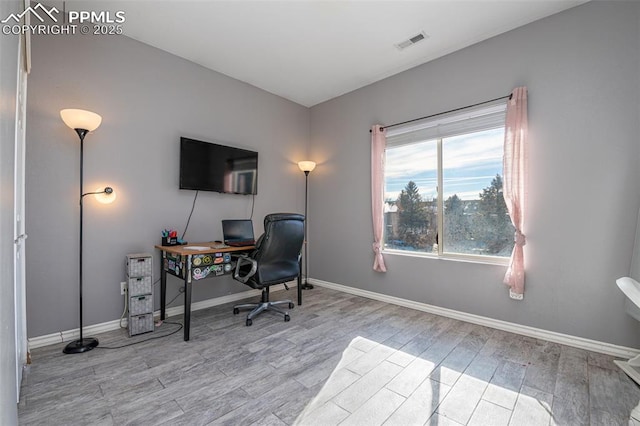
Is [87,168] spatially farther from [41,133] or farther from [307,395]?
[307,395]

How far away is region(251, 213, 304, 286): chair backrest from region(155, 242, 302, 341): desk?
245mm

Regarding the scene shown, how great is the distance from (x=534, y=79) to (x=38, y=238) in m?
4.59

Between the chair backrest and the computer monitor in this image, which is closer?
the chair backrest

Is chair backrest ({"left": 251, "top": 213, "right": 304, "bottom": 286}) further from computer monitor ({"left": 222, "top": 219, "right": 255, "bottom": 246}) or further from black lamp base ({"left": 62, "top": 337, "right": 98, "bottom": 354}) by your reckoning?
black lamp base ({"left": 62, "top": 337, "right": 98, "bottom": 354})

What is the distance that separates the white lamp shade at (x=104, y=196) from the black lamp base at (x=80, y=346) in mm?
1222

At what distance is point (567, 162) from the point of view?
2381 mm

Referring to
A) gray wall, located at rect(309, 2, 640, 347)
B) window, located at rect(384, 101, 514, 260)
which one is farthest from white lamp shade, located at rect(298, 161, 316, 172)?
gray wall, located at rect(309, 2, 640, 347)

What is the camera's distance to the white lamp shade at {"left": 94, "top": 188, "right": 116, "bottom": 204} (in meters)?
2.60

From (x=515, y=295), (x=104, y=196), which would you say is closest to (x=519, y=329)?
(x=515, y=295)

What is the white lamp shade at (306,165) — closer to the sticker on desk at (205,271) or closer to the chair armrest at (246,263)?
the chair armrest at (246,263)

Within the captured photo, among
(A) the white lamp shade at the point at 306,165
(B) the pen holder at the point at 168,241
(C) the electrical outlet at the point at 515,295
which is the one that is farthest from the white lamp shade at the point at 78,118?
(C) the electrical outlet at the point at 515,295

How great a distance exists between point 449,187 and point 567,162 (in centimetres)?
102

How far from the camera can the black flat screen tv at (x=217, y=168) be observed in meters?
3.12

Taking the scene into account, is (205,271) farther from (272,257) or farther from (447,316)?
(447,316)
